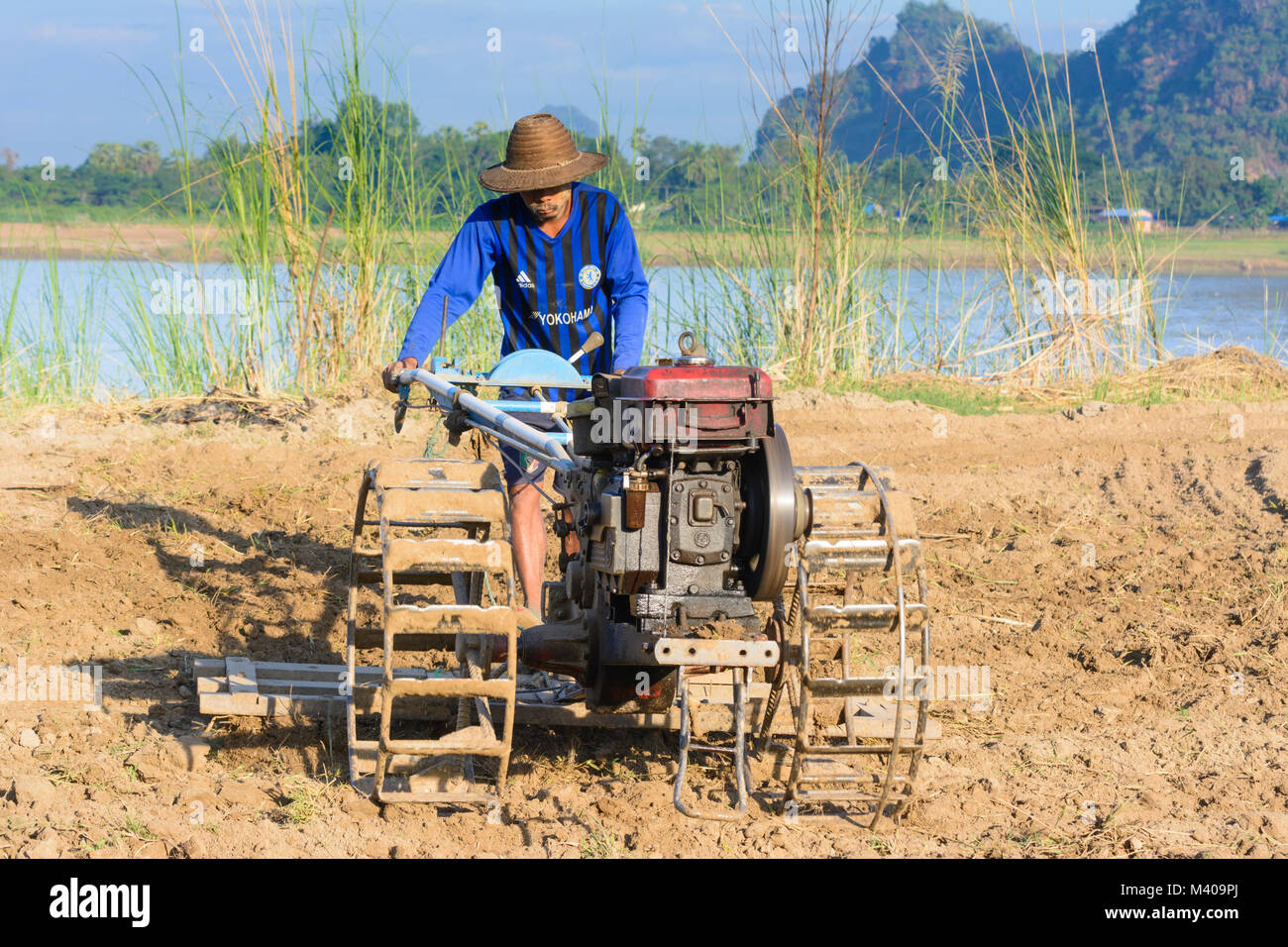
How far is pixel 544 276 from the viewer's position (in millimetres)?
4727

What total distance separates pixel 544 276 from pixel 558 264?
0.07m

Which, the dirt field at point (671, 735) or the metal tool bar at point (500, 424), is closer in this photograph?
the dirt field at point (671, 735)

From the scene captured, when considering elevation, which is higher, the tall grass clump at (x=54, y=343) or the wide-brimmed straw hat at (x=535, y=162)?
the wide-brimmed straw hat at (x=535, y=162)

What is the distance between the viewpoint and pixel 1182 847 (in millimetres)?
3271

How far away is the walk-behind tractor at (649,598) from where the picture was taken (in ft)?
10.3

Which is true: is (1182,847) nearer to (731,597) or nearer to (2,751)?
(731,597)

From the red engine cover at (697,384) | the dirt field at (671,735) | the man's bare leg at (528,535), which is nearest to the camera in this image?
the red engine cover at (697,384)

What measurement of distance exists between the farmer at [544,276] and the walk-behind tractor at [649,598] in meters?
0.56

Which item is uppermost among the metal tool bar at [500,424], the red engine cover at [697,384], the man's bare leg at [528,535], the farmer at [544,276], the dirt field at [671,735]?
the farmer at [544,276]

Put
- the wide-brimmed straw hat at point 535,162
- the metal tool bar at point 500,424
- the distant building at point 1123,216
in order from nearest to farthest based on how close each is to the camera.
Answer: the metal tool bar at point 500,424
the wide-brimmed straw hat at point 535,162
the distant building at point 1123,216

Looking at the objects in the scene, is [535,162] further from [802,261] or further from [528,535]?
[802,261]

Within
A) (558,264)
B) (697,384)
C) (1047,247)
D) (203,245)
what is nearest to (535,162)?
(558,264)

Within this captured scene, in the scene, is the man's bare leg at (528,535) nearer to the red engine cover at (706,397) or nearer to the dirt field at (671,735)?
the dirt field at (671,735)

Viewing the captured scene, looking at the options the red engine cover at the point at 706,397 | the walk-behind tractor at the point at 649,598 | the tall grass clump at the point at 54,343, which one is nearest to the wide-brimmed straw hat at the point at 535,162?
the walk-behind tractor at the point at 649,598
